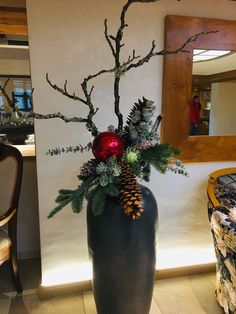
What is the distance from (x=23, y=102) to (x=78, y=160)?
57.0 inches

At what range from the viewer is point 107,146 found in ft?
3.62

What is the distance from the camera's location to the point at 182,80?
1869 mm

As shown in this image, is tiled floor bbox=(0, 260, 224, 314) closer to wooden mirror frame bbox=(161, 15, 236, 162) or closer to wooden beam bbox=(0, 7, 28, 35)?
wooden mirror frame bbox=(161, 15, 236, 162)

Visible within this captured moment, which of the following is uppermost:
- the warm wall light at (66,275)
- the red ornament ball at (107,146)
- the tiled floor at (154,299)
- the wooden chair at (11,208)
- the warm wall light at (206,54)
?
the warm wall light at (206,54)

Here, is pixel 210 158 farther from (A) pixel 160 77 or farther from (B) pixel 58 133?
(B) pixel 58 133

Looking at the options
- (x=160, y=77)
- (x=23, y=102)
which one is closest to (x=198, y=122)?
(x=160, y=77)

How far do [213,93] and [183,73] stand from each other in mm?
286

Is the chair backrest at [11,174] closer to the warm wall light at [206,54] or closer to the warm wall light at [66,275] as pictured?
the warm wall light at [66,275]

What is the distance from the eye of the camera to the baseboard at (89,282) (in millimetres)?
1925

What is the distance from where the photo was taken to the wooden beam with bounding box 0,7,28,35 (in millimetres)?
1944

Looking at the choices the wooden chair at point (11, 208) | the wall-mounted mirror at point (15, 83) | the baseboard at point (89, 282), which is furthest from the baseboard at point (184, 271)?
the wall-mounted mirror at point (15, 83)

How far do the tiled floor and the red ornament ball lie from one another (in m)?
1.25

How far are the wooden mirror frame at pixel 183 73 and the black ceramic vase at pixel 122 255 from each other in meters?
0.84

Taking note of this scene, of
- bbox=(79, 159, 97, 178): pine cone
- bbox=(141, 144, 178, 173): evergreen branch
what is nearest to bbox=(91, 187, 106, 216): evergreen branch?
bbox=(79, 159, 97, 178): pine cone
